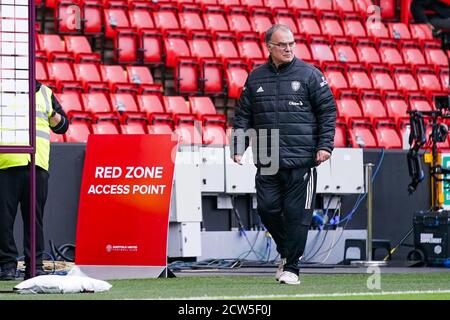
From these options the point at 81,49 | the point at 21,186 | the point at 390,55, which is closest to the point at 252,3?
the point at 390,55

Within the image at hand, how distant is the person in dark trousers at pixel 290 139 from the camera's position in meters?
10.3

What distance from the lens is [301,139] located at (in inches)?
408

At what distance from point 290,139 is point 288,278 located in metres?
1.09

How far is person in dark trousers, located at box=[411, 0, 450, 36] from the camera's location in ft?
78.4

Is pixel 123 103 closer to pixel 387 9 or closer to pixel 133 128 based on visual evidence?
pixel 133 128

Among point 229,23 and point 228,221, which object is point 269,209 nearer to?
point 228,221

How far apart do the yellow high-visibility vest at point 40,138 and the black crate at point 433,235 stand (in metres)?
5.04

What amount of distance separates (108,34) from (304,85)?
957 cm

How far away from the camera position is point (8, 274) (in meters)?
11.1

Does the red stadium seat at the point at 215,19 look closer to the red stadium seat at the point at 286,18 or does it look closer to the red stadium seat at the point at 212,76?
the red stadium seat at the point at 286,18

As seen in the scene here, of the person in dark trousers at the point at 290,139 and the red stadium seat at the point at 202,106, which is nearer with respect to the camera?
the person in dark trousers at the point at 290,139

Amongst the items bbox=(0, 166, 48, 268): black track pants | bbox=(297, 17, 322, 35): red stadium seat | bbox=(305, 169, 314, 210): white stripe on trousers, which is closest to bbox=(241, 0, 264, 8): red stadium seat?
bbox=(297, 17, 322, 35): red stadium seat

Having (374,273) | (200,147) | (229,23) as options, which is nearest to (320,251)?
(200,147)

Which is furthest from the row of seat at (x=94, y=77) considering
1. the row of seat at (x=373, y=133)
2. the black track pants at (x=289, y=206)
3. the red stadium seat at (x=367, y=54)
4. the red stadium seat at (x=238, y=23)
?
the black track pants at (x=289, y=206)
